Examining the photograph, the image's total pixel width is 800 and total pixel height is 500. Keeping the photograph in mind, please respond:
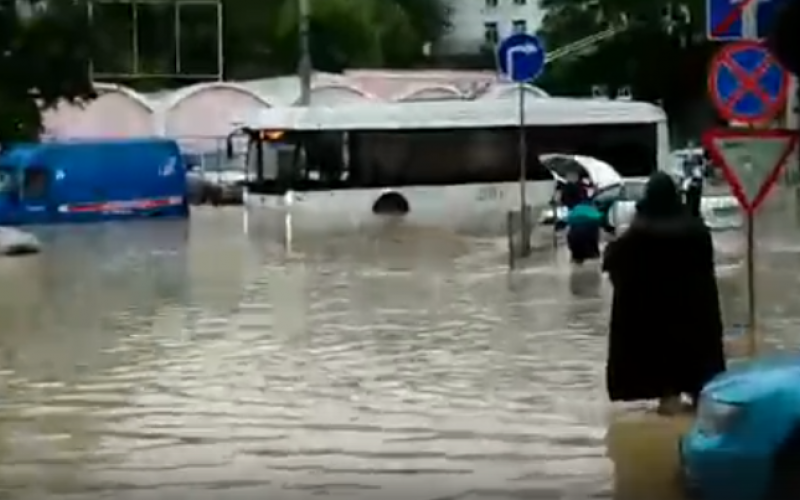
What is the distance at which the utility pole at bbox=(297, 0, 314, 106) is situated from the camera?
54281 mm

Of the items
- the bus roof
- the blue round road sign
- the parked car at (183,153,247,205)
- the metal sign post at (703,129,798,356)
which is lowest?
the parked car at (183,153,247,205)

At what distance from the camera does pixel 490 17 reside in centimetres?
3875

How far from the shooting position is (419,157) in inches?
1689

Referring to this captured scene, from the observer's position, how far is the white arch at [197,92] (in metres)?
56.0

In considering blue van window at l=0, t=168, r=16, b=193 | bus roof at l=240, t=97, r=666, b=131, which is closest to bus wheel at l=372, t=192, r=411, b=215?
A: bus roof at l=240, t=97, r=666, b=131

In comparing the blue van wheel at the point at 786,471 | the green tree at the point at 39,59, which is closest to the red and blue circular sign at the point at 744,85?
the blue van wheel at the point at 786,471

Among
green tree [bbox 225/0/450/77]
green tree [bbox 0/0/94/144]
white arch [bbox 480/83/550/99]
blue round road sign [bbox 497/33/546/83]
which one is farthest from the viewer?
green tree [bbox 225/0/450/77]

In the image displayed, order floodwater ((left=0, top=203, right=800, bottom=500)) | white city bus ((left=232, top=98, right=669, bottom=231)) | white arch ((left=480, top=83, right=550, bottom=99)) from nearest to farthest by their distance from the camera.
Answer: floodwater ((left=0, top=203, right=800, bottom=500))
white city bus ((left=232, top=98, right=669, bottom=231))
white arch ((left=480, top=83, right=550, bottom=99))

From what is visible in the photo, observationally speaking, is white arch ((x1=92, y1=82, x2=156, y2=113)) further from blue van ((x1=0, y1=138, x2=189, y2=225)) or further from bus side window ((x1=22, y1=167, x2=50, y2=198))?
bus side window ((x1=22, y1=167, x2=50, y2=198))

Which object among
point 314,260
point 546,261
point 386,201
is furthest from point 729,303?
point 386,201

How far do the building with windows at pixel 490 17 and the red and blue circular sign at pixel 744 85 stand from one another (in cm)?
2327

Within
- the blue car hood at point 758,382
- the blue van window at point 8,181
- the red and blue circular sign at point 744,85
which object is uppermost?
the red and blue circular sign at point 744,85

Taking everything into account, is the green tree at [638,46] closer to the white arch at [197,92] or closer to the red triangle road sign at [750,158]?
the red triangle road sign at [750,158]

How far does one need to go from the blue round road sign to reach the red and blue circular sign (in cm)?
1279
